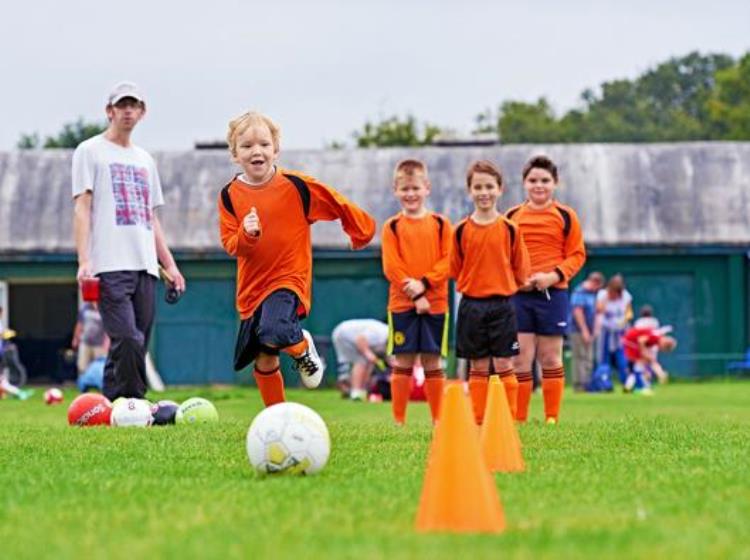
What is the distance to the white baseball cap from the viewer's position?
1155 cm

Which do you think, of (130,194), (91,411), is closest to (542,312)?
(130,194)

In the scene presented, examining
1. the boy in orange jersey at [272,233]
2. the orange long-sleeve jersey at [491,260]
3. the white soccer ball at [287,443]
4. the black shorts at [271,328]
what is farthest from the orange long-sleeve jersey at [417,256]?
the white soccer ball at [287,443]

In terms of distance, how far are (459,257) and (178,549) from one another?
288 inches

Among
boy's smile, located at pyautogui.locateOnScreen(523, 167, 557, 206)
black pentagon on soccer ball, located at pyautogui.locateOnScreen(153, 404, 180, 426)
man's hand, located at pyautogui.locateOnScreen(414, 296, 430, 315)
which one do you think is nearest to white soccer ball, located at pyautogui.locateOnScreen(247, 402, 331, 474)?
black pentagon on soccer ball, located at pyautogui.locateOnScreen(153, 404, 180, 426)

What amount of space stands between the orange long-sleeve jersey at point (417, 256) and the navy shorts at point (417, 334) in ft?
0.23

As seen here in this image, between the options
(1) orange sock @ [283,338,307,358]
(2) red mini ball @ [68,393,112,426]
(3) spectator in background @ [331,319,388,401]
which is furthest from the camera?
(3) spectator in background @ [331,319,388,401]

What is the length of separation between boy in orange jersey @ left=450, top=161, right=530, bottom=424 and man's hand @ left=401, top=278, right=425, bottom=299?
0.30 m

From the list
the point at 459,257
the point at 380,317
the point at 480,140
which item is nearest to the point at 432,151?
the point at 480,140

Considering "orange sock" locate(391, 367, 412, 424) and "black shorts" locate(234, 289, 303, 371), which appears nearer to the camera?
"black shorts" locate(234, 289, 303, 371)

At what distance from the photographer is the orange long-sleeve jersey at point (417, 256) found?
40.9 feet

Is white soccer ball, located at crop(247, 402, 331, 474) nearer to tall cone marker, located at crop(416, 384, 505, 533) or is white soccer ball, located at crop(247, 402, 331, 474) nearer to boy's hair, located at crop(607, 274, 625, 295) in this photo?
tall cone marker, located at crop(416, 384, 505, 533)

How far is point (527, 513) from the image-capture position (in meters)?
5.72

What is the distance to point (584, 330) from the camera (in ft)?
85.7

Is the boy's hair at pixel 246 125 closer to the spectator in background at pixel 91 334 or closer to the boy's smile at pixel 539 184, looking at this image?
the boy's smile at pixel 539 184
